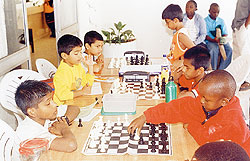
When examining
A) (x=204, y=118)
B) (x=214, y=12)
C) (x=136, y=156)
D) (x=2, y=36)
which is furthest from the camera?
(x=214, y=12)

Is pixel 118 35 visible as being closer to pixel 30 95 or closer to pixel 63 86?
pixel 63 86

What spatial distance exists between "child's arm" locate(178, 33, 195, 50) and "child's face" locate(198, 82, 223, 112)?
159 cm

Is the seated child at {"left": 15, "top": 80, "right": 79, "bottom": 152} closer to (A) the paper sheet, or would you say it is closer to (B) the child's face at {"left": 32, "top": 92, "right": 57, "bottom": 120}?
(B) the child's face at {"left": 32, "top": 92, "right": 57, "bottom": 120}

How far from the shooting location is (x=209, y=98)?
5.16 ft

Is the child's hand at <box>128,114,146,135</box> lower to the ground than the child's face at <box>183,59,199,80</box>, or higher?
lower

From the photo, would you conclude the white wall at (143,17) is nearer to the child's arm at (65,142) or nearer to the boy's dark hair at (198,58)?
the boy's dark hair at (198,58)

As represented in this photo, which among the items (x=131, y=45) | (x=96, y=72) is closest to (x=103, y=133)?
(x=96, y=72)

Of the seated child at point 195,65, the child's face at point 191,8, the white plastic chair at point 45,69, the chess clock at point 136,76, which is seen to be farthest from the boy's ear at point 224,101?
the child's face at point 191,8

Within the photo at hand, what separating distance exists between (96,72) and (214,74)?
1497 millimetres

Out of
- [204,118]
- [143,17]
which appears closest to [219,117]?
[204,118]

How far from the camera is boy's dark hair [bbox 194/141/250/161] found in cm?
95

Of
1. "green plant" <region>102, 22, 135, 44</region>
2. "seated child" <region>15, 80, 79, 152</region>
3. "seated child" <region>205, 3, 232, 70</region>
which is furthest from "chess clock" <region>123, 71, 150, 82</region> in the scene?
"seated child" <region>205, 3, 232, 70</region>

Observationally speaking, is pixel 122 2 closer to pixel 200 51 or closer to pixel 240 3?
pixel 240 3

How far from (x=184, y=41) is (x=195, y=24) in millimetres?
1820
